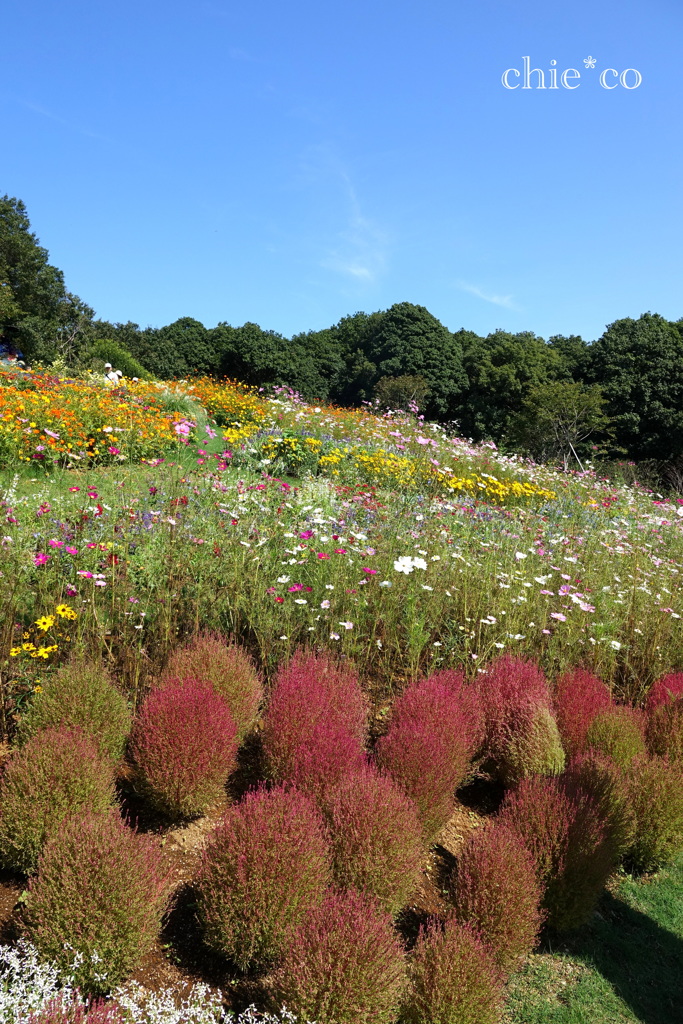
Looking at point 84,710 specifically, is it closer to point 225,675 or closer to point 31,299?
point 225,675

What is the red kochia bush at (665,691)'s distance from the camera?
12.9 feet

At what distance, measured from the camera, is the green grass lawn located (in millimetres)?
2365

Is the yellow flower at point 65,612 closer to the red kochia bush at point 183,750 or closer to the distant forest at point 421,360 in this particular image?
the red kochia bush at point 183,750

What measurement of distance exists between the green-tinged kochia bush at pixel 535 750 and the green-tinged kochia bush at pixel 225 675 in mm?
1317

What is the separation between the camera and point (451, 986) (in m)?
1.95

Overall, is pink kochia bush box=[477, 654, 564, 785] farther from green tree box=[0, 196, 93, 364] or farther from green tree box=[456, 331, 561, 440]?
green tree box=[0, 196, 93, 364]

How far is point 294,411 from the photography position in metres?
12.5

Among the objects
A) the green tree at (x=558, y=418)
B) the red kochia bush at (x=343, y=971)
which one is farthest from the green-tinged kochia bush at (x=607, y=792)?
the green tree at (x=558, y=418)

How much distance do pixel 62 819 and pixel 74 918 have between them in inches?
20.1


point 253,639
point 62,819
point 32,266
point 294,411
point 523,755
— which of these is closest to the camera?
point 62,819

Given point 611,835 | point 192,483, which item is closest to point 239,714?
point 611,835

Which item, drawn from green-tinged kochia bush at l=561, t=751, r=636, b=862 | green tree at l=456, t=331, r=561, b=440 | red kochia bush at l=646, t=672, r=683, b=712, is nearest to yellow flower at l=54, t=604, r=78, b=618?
green-tinged kochia bush at l=561, t=751, r=636, b=862

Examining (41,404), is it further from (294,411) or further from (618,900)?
(618,900)

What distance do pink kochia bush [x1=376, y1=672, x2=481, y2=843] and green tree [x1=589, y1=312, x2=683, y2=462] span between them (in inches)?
1093
